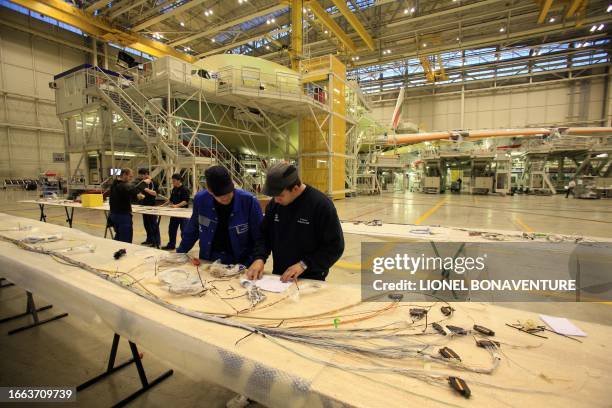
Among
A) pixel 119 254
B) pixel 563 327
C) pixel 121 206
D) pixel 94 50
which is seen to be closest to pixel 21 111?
pixel 94 50

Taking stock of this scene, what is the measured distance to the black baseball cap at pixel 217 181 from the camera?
250cm

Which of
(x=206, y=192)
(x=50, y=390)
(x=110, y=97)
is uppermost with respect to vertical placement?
(x=110, y=97)

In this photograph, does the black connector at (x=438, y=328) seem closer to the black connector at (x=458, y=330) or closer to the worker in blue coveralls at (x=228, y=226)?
the black connector at (x=458, y=330)

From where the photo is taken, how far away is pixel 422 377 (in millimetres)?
1105

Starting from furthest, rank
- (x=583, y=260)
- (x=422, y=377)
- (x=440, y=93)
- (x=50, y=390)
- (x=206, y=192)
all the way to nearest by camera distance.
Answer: (x=440, y=93)
(x=583, y=260)
(x=206, y=192)
(x=50, y=390)
(x=422, y=377)

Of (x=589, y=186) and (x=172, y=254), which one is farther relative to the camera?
(x=589, y=186)

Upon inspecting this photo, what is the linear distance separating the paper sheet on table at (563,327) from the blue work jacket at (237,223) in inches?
86.6

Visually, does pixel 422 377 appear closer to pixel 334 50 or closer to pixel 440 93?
pixel 334 50

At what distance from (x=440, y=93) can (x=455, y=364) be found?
3887cm

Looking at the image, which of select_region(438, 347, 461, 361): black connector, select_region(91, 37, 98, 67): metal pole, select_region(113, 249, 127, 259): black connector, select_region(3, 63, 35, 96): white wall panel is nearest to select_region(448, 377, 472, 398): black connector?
select_region(438, 347, 461, 361): black connector

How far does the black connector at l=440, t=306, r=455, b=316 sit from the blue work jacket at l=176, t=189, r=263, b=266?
1726mm

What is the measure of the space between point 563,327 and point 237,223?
244cm

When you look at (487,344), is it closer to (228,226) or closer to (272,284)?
(272,284)

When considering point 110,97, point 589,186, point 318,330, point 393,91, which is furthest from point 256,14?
point 589,186
